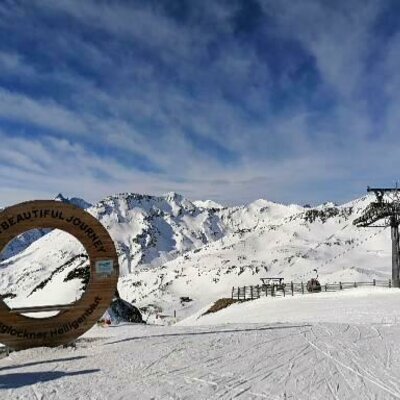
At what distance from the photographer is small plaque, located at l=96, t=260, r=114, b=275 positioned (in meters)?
13.9

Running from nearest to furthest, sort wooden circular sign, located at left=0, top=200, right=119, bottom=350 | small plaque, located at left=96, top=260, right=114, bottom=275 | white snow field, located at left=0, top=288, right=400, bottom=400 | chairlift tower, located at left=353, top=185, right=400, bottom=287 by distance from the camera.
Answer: white snow field, located at left=0, top=288, right=400, bottom=400 → wooden circular sign, located at left=0, top=200, right=119, bottom=350 → small plaque, located at left=96, top=260, right=114, bottom=275 → chairlift tower, located at left=353, top=185, right=400, bottom=287

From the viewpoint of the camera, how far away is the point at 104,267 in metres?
13.9

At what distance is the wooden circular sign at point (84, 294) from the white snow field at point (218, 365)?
473mm

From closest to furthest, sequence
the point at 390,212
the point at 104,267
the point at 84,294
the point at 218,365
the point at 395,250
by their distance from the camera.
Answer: the point at 218,365 → the point at 84,294 → the point at 104,267 → the point at 390,212 → the point at 395,250

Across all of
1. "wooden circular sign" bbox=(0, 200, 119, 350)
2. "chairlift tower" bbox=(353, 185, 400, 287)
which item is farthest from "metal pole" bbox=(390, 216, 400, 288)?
"wooden circular sign" bbox=(0, 200, 119, 350)

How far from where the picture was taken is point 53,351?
1280 cm

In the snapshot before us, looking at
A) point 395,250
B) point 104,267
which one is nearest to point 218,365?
point 104,267

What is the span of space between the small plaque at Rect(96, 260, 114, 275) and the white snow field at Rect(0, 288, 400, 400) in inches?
72.5

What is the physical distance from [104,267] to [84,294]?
2.83ft

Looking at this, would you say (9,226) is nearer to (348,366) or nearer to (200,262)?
(348,366)

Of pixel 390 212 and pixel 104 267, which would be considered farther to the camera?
pixel 390 212

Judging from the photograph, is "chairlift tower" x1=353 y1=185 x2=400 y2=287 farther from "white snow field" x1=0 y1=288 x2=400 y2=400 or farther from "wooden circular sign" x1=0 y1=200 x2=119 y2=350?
"wooden circular sign" x1=0 y1=200 x2=119 y2=350

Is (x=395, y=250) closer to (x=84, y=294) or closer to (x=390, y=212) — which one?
(x=390, y=212)

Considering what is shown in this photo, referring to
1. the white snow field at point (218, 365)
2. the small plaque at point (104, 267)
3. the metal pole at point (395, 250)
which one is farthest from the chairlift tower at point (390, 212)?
the small plaque at point (104, 267)
